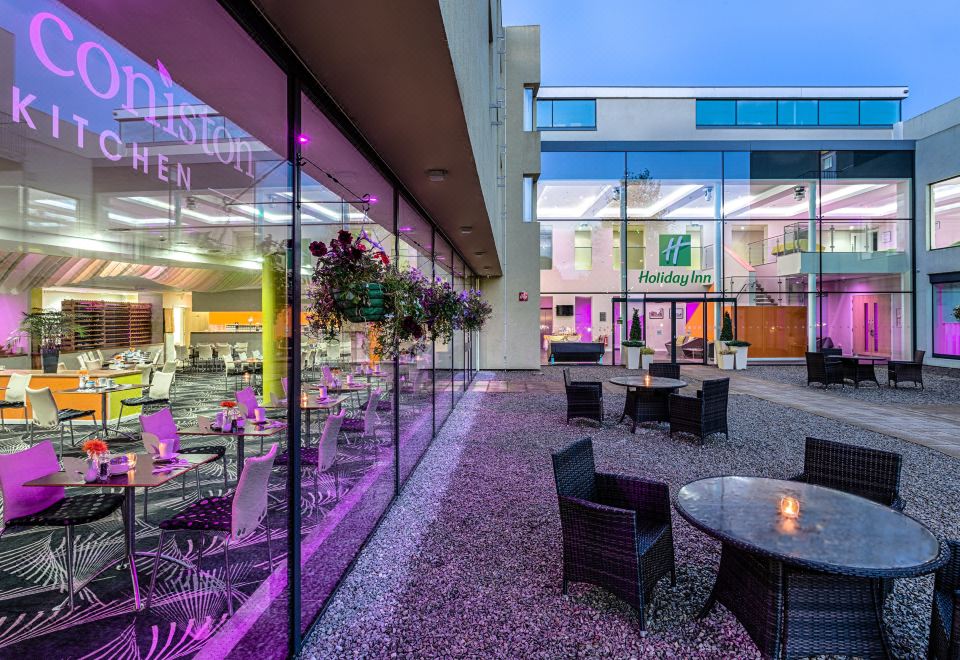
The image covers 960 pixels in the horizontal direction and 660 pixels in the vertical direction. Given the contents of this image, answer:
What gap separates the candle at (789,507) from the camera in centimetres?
263

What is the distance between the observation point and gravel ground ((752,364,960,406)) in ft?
34.9

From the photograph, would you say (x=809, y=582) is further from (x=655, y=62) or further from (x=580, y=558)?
(x=655, y=62)

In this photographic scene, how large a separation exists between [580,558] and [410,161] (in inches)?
126

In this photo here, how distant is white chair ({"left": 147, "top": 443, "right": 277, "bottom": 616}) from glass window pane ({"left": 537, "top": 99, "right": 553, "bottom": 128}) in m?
20.3

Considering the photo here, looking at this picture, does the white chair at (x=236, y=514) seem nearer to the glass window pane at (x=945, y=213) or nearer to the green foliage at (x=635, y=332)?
the green foliage at (x=635, y=332)

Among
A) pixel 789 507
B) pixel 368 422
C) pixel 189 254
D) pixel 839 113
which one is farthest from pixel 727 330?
pixel 189 254

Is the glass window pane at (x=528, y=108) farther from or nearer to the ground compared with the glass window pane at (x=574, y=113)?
nearer to the ground

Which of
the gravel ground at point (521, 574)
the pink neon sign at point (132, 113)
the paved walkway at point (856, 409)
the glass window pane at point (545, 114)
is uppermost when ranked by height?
the glass window pane at point (545, 114)

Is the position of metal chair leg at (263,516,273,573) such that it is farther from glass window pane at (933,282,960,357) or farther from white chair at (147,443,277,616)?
glass window pane at (933,282,960,357)

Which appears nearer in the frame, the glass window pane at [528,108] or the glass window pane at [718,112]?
the glass window pane at [528,108]

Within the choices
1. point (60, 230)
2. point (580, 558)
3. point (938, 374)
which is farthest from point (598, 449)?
point (938, 374)

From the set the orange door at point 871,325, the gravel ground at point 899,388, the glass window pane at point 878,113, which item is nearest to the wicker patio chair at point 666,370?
the gravel ground at point 899,388

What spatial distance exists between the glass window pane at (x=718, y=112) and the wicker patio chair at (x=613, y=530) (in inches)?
972

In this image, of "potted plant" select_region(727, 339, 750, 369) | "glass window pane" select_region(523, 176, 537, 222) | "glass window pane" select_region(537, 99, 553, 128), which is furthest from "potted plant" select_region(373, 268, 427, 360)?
"glass window pane" select_region(537, 99, 553, 128)
